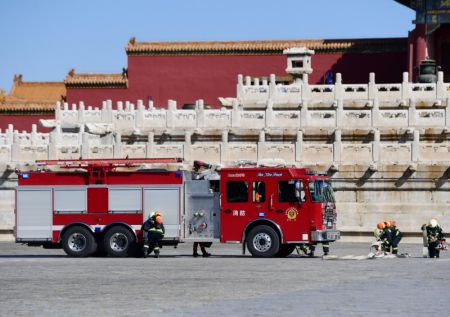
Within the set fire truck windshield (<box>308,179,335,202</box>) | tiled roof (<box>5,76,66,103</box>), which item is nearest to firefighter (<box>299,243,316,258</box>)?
fire truck windshield (<box>308,179,335,202</box>)

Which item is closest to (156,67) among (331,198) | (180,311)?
(331,198)

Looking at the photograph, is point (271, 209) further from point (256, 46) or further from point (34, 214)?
point (256, 46)

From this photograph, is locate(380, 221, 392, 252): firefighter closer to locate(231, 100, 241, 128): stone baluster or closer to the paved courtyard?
the paved courtyard

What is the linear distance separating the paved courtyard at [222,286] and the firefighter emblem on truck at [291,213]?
3.30ft

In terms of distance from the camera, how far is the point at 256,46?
224 feet

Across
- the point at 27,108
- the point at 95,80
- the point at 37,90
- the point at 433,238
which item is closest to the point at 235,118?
the point at 433,238

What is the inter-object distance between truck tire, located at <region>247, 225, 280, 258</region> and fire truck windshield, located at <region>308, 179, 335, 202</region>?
4.70 feet

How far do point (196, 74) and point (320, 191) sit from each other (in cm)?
3389

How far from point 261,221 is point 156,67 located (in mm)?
35478

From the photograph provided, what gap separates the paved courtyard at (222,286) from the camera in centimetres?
2003

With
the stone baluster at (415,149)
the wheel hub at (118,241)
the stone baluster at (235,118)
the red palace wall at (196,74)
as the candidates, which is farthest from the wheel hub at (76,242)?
the red palace wall at (196,74)

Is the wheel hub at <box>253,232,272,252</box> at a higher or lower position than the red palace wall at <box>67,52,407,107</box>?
lower

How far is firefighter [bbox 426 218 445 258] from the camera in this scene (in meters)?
34.7

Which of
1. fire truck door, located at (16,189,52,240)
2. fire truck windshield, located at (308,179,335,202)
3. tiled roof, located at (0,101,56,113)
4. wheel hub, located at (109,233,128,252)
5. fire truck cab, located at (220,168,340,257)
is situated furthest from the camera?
tiled roof, located at (0,101,56,113)
